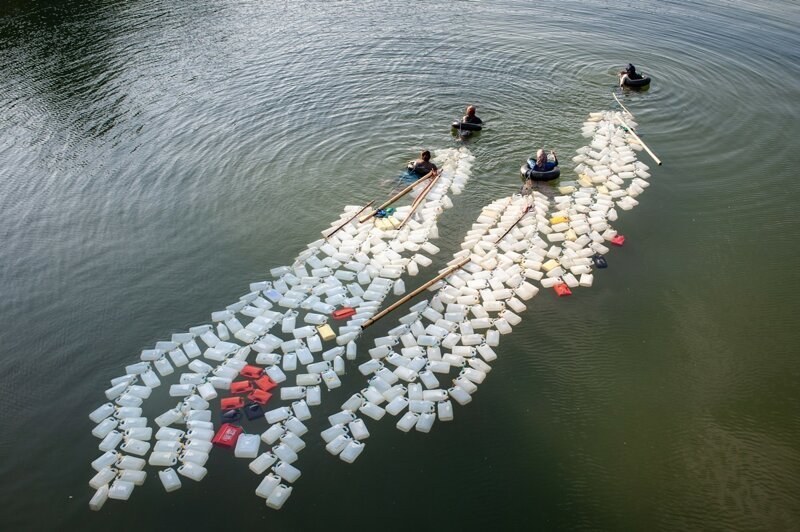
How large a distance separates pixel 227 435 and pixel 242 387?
141cm

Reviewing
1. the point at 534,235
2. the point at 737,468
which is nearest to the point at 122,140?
the point at 534,235

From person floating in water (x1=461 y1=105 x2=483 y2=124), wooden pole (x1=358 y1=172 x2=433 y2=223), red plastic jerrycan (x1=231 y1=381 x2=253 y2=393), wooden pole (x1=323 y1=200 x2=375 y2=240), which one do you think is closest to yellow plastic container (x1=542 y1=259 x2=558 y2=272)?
wooden pole (x1=358 y1=172 x2=433 y2=223)

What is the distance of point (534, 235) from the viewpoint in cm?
1880

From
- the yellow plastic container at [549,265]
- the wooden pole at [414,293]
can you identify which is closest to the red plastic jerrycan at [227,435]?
the wooden pole at [414,293]

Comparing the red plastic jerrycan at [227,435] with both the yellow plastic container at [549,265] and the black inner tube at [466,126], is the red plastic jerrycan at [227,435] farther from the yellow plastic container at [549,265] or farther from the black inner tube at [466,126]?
the black inner tube at [466,126]

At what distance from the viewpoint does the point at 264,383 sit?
1414 centimetres

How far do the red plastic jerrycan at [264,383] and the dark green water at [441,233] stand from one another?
1951 mm

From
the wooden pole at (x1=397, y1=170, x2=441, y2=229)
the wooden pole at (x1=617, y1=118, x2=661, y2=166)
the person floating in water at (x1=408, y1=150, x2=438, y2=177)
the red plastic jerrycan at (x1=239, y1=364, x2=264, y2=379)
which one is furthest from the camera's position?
the wooden pole at (x1=617, y1=118, x2=661, y2=166)

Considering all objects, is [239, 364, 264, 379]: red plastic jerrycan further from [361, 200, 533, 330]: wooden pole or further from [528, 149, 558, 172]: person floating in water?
[528, 149, 558, 172]: person floating in water

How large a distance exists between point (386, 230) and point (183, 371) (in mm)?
8133

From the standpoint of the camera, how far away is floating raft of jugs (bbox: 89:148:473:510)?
496 inches

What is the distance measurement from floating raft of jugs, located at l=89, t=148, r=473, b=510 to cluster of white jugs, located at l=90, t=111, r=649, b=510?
0.03 metres

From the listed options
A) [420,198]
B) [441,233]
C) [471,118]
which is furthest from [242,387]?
[471,118]

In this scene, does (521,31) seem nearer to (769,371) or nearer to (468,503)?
(769,371)
